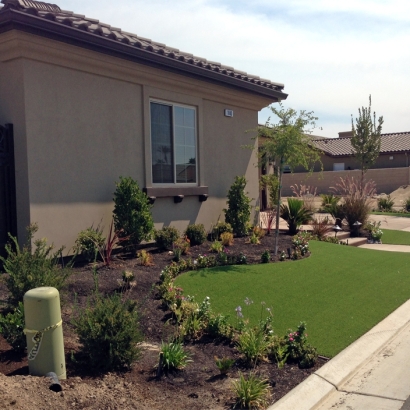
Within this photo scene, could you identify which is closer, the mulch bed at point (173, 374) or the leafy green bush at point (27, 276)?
the mulch bed at point (173, 374)

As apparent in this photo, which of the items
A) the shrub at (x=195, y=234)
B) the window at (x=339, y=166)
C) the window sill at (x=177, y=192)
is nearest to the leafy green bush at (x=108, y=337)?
A: the window sill at (x=177, y=192)

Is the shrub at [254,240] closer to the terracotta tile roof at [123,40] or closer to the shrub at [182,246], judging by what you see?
the shrub at [182,246]

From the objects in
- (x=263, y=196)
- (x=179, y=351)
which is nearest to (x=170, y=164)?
(x=179, y=351)

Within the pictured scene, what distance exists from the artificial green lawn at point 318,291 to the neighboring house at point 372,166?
89.3 ft

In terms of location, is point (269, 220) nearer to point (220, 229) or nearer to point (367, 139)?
point (220, 229)

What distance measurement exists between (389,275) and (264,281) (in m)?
2.70

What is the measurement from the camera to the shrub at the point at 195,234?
10953mm

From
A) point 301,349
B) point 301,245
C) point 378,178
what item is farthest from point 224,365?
point 378,178

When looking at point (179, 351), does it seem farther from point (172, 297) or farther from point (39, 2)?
point (39, 2)

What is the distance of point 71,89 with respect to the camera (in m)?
8.99

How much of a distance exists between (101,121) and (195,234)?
10.1 feet

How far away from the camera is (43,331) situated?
439cm

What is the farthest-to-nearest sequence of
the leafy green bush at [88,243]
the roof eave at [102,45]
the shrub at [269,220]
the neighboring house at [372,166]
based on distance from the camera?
the neighboring house at [372,166], the shrub at [269,220], the leafy green bush at [88,243], the roof eave at [102,45]

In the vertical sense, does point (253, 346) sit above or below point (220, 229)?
below
